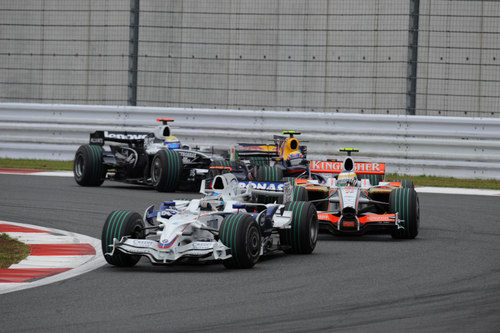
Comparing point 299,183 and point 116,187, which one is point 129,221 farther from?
point 116,187

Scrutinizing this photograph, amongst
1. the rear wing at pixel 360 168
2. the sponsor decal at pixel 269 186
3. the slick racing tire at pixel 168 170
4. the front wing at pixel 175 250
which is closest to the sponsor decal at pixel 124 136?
the slick racing tire at pixel 168 170

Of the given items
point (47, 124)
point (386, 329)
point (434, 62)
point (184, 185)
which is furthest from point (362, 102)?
point (386, 329)

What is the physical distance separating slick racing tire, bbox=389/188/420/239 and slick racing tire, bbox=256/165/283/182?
3.47 meters

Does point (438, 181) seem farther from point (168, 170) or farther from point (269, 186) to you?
point (269, 186)

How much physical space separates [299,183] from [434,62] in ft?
24.4

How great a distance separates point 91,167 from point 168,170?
5.71 feet

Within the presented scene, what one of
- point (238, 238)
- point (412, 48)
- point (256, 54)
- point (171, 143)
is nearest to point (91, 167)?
point (171, 143)

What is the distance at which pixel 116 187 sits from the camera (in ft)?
61.8

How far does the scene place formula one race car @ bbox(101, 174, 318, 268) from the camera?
919 centimetres

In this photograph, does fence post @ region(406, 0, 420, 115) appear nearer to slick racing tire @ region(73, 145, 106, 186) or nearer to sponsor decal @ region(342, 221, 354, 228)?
slick racing tire @ region(73, 145, 106, 186)

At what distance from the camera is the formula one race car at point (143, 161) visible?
1759 cm

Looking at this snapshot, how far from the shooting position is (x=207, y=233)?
9750 millimetres

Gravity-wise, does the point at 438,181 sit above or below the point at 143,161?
below

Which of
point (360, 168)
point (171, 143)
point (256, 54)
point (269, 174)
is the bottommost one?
point (269, 174)
